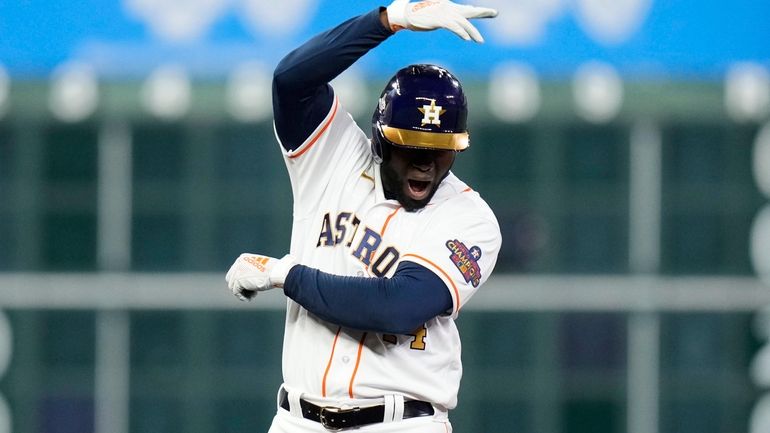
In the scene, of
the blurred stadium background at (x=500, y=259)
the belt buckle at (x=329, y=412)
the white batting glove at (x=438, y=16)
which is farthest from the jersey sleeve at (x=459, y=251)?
the blurred stadium background at (x=500, y=259)

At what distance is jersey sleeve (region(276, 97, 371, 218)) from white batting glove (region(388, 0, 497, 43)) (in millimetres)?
325

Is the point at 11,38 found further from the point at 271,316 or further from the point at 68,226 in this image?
the point at 271,316

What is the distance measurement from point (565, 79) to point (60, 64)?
305cm

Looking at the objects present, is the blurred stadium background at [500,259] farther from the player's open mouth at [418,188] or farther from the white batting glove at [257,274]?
the white batting glove at [257,274]

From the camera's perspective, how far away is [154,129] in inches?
332

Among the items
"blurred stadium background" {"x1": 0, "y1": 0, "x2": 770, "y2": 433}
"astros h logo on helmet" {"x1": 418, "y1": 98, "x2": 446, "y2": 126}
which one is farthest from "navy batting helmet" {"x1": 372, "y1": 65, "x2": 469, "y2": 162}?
"blurred stadium background" {"x1": 0, "y1": 0, "x2": 770, "y2": 433}

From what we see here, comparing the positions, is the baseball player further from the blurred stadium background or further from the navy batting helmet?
the blurred stadium background

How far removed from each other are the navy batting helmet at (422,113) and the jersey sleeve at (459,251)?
183 mm

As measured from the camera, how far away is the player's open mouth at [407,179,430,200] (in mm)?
3262

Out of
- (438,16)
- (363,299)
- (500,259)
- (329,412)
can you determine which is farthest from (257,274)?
(500,259)

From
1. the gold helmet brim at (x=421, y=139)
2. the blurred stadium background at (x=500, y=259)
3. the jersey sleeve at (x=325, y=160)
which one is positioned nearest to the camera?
the gold helmet brim at (x=421, y=139)

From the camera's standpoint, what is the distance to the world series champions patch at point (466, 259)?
322 centimetres

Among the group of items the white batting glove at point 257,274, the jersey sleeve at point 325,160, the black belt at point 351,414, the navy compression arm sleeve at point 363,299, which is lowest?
the black belt at point 351,414

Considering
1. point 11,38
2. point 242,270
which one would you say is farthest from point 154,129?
point 242,270
